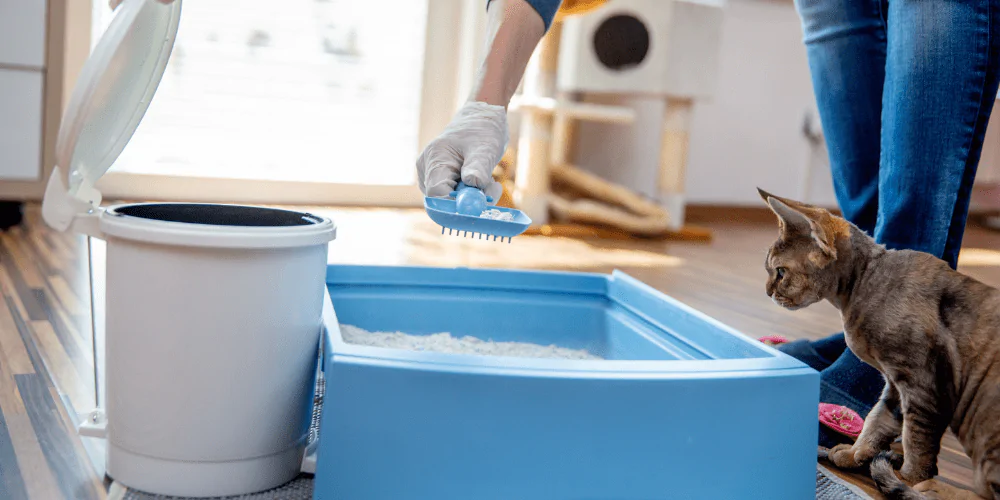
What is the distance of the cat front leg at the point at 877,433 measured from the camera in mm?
963

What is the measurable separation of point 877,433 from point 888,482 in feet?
0.41

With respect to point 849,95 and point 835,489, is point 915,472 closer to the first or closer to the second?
point 835,489

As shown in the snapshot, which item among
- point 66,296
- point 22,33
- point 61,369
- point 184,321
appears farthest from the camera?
point 22,33

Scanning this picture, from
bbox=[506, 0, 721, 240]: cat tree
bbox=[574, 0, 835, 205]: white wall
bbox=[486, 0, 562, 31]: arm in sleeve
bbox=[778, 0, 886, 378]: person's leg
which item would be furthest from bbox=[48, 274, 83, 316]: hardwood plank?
bbox=[574, 0, 835, 205]: white wall

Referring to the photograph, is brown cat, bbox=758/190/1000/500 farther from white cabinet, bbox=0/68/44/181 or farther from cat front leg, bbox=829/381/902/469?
white cabinet, bbox=0/68/44/181

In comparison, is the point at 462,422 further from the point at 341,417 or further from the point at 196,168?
the point at 196,168

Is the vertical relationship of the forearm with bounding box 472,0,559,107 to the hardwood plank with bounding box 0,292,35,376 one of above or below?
above

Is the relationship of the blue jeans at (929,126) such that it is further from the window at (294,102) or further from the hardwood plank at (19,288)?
the window at (294,102)

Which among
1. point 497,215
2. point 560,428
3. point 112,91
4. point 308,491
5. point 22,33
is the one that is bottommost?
point 308,491

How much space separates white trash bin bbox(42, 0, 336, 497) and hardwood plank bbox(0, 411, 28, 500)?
0.25 feet

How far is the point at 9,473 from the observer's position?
0.78 m

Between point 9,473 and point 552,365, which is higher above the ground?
point 552,365

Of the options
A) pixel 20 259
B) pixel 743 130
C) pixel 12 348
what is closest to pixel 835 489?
pixel 12 348

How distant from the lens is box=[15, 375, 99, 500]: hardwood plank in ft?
2.56
